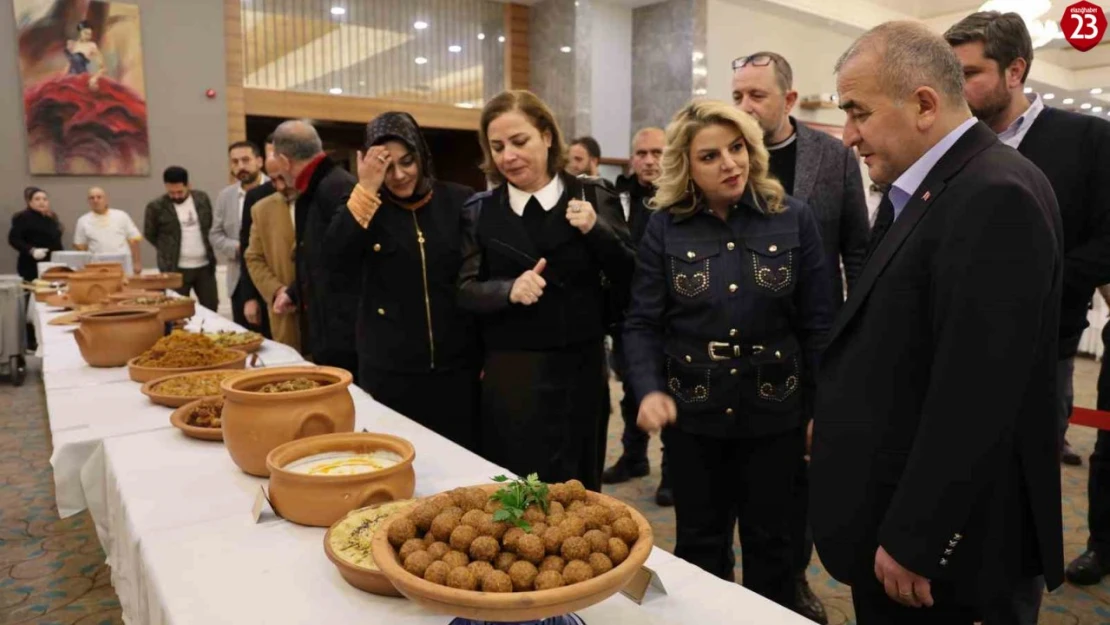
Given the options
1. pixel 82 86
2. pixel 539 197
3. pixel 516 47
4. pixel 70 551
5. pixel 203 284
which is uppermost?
pixel 516 47

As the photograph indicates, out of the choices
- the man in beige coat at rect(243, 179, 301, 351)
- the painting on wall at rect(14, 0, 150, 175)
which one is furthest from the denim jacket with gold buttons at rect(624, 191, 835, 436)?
the painting on wall at rect(14, 0, 150, 175)

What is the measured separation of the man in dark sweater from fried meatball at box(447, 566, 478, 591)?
157 centimetres

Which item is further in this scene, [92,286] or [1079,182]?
[92,286]

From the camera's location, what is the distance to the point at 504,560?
82 centimetres

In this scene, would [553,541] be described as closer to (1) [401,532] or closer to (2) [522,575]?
(2) [522,575]

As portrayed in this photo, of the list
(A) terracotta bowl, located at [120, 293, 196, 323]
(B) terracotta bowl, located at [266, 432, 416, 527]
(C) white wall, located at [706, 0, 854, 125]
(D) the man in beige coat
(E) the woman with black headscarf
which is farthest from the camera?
(C) white wall, located at [706, 0, 854, 125]

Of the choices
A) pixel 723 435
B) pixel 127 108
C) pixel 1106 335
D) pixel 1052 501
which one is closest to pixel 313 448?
pixel 723 435

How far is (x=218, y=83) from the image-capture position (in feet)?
25.3

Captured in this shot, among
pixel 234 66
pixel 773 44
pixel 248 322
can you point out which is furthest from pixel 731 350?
pixel 773 44

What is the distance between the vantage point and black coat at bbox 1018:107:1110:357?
1882 mm

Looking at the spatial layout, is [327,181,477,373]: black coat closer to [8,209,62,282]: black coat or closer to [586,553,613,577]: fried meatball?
[586,553,613,577]: fried meatball

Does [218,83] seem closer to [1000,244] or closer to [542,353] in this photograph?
[542,353]

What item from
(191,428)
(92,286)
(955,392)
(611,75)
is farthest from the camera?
(611,75)

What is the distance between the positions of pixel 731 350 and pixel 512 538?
1112 millimetres
